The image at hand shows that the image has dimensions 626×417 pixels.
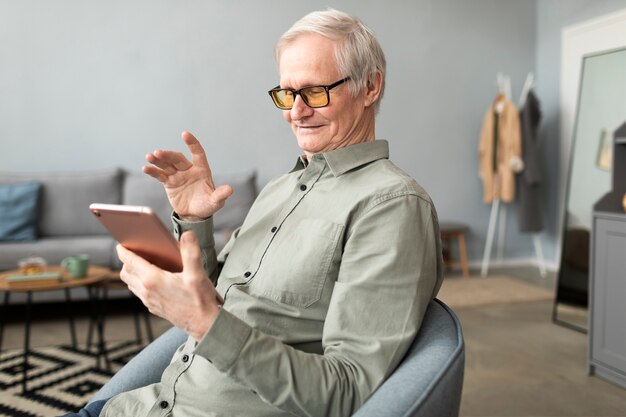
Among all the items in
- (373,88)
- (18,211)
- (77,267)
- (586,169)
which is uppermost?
(373,88)

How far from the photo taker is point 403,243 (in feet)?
3.27

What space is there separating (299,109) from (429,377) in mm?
582

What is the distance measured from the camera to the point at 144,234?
93 centimetres

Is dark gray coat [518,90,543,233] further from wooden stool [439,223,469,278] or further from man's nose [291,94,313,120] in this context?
man's nose [291,94,313,120]

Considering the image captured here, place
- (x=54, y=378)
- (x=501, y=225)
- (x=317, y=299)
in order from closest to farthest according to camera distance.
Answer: (x=317, y=299) < (x=54, y=378) < (x=501, y=225)

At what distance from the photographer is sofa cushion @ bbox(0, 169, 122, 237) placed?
14.4 feet

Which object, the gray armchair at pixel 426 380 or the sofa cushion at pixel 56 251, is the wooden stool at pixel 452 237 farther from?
the gray armchair at pixel 426 380

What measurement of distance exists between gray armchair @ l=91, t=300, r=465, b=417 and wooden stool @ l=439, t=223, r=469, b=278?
13.7ft

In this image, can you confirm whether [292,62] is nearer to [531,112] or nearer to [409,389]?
[409,389]

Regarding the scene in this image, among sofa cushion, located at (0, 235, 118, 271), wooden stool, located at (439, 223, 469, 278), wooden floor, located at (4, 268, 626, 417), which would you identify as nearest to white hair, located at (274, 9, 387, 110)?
wooden floor, located at (4, 268, 626, 417)

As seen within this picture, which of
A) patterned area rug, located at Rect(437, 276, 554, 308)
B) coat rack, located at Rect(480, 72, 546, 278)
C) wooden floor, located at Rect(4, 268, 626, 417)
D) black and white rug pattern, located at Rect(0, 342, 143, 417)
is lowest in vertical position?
patterned area rug, located at Rect(437, 276, 554, 308)

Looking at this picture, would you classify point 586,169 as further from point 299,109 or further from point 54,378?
point 54,378

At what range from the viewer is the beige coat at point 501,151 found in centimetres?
518

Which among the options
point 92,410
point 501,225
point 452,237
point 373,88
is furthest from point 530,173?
point 92,410
